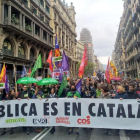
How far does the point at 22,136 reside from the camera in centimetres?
540

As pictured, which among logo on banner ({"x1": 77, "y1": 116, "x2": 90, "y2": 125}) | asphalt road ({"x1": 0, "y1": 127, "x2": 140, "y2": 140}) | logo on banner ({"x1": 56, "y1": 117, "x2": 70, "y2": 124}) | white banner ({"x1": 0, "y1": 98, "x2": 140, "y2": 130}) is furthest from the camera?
logo on banner ({"x1": 56, "y1": 117, "x2": 70, "y2": 124})

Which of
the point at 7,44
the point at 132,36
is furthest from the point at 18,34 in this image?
the point at 132,36

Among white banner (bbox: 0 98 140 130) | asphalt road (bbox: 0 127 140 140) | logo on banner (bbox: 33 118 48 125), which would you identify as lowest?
asphalt road (bbox: 0 127 140 140)

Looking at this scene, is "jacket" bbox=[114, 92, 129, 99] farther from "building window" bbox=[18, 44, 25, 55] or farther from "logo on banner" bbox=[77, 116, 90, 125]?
"building window" bbox=[18, 44, 25, 55]

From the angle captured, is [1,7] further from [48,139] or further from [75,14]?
[75,14]

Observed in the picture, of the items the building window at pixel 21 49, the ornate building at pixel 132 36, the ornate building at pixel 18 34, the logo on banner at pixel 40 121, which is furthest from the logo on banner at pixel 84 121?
the ornate building at pixel 132 36

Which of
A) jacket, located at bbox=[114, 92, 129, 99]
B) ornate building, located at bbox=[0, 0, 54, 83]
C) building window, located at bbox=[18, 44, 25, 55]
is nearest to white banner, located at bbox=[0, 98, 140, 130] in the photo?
jacket, located at bbox=[114, 92, 129, 99]

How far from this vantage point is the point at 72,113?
222 inches

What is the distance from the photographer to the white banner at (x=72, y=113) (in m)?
5.30

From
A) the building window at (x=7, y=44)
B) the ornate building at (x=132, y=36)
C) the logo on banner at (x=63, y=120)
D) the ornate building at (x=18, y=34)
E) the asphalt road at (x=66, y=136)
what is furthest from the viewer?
the ornate building at (x=132, y=36)

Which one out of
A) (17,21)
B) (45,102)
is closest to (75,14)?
(17,21)

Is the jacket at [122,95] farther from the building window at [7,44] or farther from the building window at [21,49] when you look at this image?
the building window at [21,49]

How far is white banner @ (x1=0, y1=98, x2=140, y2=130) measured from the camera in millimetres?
5301

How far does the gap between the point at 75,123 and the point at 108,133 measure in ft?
3.89
